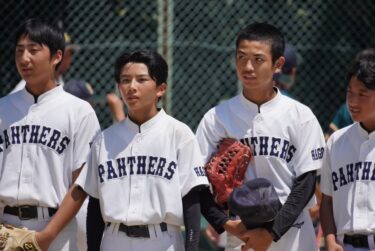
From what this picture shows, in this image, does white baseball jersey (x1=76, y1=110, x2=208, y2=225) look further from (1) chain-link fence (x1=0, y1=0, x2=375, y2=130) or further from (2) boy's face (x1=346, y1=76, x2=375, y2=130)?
(1) chain-link fence (x1=0, y1=0, x2=375, y2=130)

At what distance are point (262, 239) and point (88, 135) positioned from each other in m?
1.05

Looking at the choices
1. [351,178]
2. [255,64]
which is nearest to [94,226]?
[255,64]

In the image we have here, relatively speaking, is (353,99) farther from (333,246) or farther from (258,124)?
(333,246)

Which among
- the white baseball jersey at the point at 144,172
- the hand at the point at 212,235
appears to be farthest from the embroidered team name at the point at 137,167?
the hand at the point at 212,235

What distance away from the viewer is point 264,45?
4898 millimetres

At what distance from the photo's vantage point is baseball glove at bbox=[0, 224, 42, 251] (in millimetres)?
4633

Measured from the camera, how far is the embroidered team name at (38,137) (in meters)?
4.84

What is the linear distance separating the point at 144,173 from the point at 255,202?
572mm

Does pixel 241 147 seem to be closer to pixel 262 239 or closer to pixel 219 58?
pixel 262 239

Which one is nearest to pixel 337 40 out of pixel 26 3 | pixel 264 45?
pixel 26 3

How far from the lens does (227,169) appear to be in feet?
15.5

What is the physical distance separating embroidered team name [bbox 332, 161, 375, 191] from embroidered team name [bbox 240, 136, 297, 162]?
25cm

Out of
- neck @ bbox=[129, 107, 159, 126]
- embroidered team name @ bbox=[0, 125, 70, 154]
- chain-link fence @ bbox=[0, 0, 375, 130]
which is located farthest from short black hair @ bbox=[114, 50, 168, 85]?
chain-link fence @ bbox=[0, 0, 375, 130]

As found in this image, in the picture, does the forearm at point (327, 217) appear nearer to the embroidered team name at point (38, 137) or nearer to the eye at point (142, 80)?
the eye at point (142, 80)
